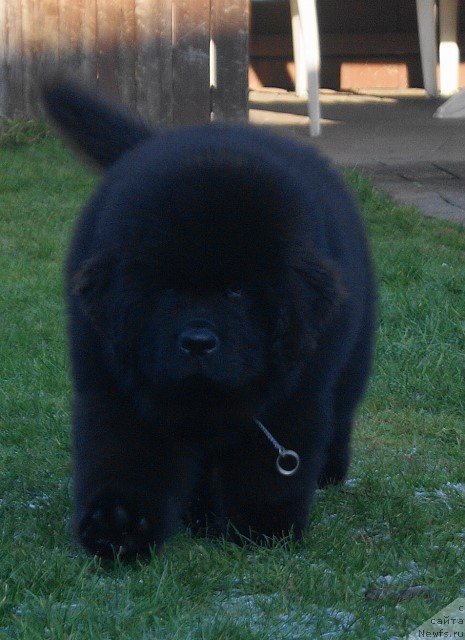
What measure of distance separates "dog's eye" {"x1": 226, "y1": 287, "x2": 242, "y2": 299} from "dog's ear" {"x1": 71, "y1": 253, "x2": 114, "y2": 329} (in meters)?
0.28

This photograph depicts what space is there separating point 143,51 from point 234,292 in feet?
18.7

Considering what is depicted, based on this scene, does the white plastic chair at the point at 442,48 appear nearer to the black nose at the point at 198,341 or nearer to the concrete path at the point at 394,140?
the concrete path at the point at 394,140

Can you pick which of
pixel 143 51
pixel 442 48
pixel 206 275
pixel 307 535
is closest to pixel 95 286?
pixel 206 275

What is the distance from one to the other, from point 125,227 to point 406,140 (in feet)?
23.6

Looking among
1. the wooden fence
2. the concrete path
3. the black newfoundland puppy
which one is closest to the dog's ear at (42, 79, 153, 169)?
the black newfoundland puppy

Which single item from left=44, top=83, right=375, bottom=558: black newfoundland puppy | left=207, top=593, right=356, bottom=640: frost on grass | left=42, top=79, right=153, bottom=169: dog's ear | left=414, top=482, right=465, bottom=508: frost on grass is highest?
left=42, top=79, right=153, bottom=169: dog's ear

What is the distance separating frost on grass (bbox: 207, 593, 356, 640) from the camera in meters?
2.21

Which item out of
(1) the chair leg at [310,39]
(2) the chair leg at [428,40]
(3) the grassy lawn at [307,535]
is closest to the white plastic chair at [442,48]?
(2) the chair leg at [428,40]

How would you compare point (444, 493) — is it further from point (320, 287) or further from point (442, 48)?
point (442, 48)

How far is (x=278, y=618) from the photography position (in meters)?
2.30

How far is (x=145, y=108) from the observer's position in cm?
787

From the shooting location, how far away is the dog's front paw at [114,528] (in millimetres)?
2588

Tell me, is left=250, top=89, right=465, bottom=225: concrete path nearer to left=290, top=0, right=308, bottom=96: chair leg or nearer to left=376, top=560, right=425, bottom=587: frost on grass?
left=290, top=0, right=308, bottom=96: chair leg

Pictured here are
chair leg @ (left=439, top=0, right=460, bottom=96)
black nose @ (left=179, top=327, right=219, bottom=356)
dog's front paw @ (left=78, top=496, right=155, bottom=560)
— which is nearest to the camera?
black nose @ (left=179, top=327, right=219, bottom=356)
